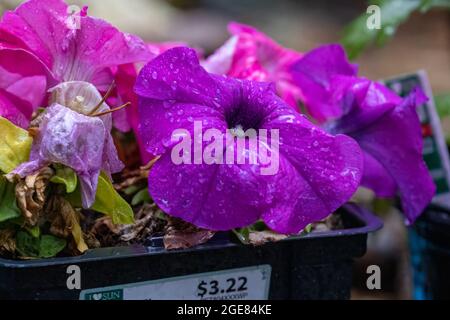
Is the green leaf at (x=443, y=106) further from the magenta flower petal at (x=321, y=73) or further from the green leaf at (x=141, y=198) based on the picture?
the green leaf at (x=141, y=198)

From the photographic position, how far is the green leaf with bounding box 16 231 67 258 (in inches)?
21.7

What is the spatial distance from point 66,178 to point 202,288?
0.17 metres

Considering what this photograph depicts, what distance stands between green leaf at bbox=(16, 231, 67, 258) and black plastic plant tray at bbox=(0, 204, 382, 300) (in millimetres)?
17

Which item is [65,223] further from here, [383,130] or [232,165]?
[383,130]

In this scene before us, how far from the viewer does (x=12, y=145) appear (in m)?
0.55

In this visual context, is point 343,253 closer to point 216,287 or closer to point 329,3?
point 216,287

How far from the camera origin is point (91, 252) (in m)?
0.55

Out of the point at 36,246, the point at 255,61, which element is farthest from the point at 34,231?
the point at 255,61

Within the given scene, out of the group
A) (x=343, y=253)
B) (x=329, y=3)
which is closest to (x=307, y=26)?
(x=329, y=3)

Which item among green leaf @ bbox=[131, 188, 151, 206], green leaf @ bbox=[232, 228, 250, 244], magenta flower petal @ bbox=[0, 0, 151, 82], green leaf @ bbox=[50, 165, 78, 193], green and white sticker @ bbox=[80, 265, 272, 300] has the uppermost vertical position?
magenta flower petal @ bbox=[0, 0, 151, 82]

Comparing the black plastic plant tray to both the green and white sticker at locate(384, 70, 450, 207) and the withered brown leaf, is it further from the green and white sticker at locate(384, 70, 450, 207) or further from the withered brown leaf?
the green and white sticker at locate(384, 70, 450, 207)

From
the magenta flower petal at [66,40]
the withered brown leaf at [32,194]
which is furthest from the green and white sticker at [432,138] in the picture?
the withered brown leaf at [32,194]

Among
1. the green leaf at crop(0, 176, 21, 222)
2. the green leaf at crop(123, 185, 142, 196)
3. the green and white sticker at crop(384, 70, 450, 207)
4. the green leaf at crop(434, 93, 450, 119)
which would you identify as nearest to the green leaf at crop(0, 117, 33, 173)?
the green leaf at crop(0, 176, 21, 222)

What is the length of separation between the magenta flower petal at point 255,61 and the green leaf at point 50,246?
28 centimetres
